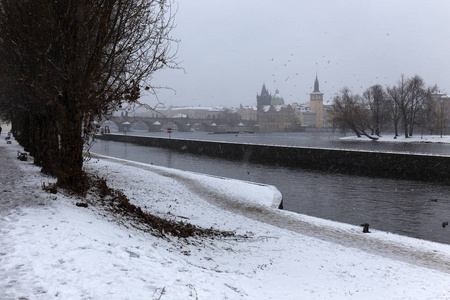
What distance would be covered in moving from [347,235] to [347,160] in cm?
2271

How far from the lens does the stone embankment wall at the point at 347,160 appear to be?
27734 mm

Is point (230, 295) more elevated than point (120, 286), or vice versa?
point (120, 286)

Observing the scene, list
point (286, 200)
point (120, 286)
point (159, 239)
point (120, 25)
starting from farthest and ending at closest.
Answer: point (286, 200), point (120, 25), point (159, 239), point (120, 286)

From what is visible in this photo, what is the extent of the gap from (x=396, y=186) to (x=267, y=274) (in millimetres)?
21148

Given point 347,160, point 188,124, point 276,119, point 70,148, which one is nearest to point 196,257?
point 70,148

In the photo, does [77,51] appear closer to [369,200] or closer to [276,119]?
[369,200]

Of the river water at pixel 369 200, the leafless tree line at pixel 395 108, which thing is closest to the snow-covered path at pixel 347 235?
the river water at pixel 369 200

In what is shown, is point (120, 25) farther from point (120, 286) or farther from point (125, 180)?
point (125, 180)

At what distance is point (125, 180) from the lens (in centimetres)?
1702

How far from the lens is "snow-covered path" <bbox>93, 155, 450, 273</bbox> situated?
9750 mm

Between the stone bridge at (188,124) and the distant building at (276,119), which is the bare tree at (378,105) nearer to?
the stone bridge at (188,124)

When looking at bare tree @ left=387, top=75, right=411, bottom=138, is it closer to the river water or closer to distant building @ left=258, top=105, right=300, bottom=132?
the river water

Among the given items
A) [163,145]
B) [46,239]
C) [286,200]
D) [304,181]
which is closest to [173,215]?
[46,239]

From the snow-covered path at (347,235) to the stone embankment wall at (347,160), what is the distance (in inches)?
696
